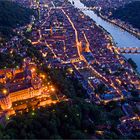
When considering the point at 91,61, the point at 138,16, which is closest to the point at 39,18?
the point at 138,16

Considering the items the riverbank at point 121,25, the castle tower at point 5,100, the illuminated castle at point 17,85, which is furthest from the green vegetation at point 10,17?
the castle tower at point 5,100

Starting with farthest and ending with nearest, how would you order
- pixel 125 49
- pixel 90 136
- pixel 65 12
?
pixel 65 12 < pixel 125 49 < pixel 90 136

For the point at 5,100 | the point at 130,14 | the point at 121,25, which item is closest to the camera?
the point at 5,100

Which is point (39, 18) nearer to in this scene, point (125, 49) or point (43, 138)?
point (125, 49)

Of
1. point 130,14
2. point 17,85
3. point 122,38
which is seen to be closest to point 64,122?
point 17,85

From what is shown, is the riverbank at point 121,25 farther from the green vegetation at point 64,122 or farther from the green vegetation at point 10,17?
the green vegetation at point 64,122

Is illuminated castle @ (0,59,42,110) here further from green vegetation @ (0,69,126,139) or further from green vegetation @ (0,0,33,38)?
green vegetation @ (0,0,33,38)

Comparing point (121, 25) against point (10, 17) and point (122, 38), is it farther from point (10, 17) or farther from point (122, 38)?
point (10, 17)
